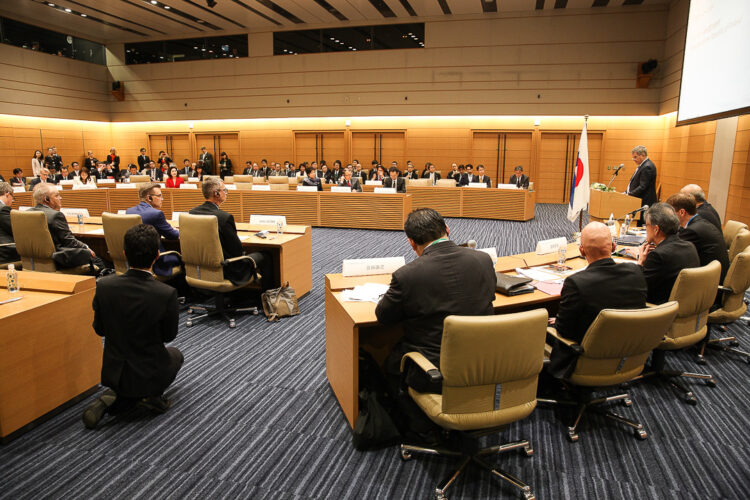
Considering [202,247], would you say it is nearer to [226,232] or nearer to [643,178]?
[226,232]

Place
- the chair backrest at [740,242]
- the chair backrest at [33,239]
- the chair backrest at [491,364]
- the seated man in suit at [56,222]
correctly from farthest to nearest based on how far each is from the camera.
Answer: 1. the seated man in suit at [56,222]
2. the chair backrest at [33,239]
3. the chair backrest at [740,242]
4. the chair backrest at [491,364]

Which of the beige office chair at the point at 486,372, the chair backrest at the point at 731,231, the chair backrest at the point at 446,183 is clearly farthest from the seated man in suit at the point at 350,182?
the beige office chair at the point at 486,372

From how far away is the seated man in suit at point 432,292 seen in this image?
6.82 feet

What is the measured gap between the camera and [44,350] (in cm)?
261

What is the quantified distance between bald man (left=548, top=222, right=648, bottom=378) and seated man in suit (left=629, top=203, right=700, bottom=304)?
0.69 metres

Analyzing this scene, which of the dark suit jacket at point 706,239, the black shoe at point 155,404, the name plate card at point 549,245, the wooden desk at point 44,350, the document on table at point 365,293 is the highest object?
the dark suit jacket at point 706,239

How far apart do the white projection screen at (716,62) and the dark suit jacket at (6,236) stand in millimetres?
7427

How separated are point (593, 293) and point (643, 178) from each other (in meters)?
4.76

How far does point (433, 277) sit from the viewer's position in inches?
81.9

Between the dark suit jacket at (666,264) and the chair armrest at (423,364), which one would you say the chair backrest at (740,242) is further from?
the chair armrest at (423,364)

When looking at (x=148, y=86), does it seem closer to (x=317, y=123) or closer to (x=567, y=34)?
(x=317, y=123)

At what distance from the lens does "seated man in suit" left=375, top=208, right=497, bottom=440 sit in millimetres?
2078

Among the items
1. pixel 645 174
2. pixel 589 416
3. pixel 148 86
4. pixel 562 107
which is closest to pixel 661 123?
pixel 562 107

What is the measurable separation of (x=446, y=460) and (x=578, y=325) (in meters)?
0.96
